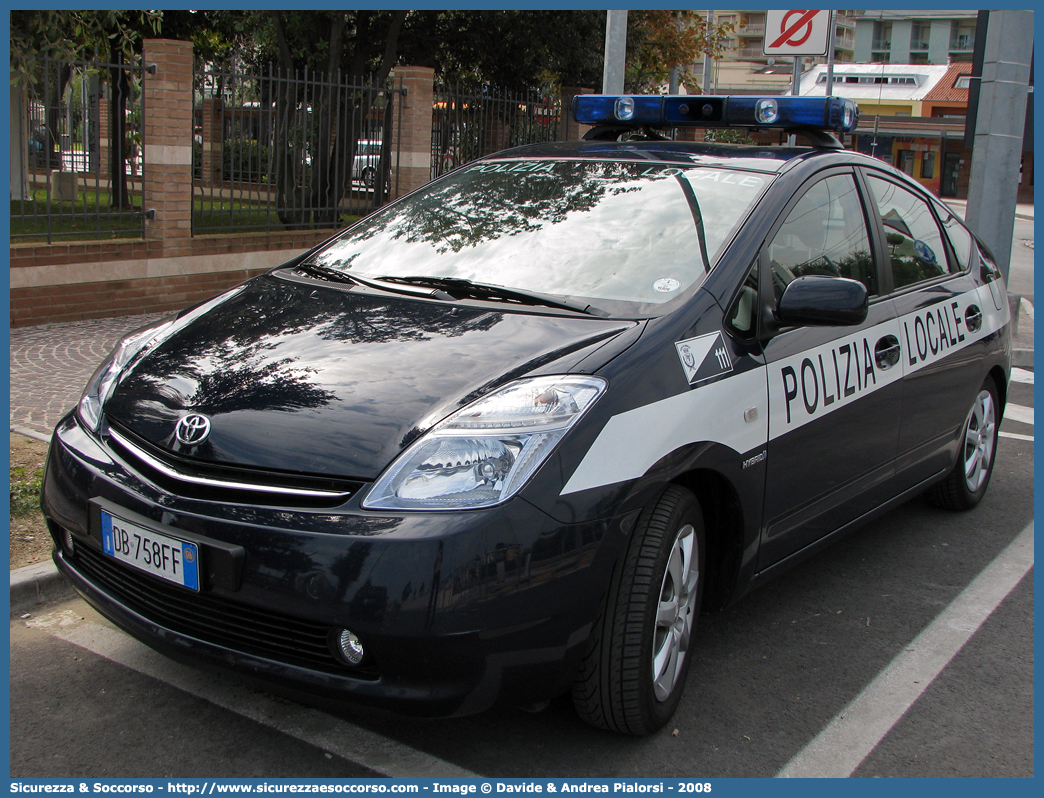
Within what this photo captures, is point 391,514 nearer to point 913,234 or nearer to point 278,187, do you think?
point 913,234

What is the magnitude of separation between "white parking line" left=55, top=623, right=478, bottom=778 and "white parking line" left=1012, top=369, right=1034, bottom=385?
7349mm

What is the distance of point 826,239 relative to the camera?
12.1 feet

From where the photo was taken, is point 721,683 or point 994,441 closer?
point 721,683

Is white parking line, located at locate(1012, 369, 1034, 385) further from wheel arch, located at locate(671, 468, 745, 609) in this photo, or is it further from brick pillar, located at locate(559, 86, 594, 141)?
brick pillar, located at locate(559, 86, 594, 141)

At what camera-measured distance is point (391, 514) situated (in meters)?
2.37

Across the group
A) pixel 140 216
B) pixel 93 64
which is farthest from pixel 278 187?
pixel 93 64

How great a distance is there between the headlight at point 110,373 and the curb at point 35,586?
0.83 m

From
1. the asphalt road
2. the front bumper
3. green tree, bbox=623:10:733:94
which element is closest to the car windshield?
the front bumper

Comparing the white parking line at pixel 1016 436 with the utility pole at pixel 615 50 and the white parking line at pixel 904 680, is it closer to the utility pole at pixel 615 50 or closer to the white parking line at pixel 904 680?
the white parking line at pixel 904 680

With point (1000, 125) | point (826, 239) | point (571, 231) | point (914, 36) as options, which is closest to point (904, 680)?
point (826, 239)

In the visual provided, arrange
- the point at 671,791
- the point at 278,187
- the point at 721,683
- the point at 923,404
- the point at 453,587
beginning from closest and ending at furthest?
the point at 453,587 → the point at 671,791 → the point at 721,683 → the point at 923,404 → the point at 278,187

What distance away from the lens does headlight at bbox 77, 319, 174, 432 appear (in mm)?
3004

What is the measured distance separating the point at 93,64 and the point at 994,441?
702cm

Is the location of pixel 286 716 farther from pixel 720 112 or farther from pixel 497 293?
pixel 720 112
